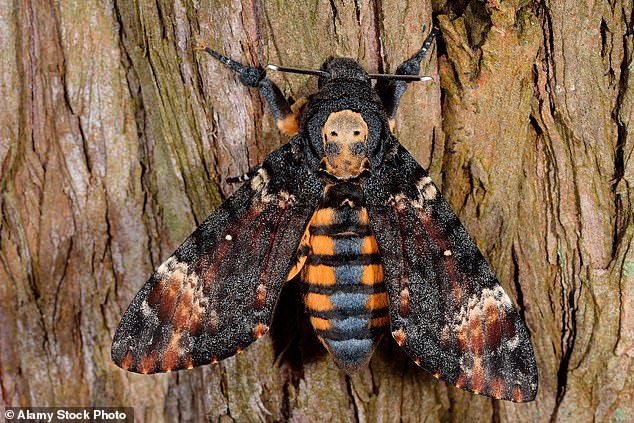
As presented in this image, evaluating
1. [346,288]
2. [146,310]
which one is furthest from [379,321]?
[146,310]

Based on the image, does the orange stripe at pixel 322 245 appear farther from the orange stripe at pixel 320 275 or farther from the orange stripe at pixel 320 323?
the orange stripe at pixel 320 323

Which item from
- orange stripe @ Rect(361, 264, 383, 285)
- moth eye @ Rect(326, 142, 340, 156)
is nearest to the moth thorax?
moth eye @ Rect(326, 142, 340, 156)

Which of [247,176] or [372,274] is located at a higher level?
[247,176]

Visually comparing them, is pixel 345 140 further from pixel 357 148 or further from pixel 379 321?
pixel 379 321

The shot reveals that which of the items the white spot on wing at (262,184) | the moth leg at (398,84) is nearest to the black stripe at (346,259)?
the white spot on wing at (262,184)

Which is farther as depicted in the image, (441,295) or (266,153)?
(266,153)

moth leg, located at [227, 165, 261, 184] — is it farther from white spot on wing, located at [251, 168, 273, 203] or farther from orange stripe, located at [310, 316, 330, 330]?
orange stripe, located at [310, 316, 330, 330]

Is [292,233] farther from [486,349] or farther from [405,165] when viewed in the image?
[486,349]

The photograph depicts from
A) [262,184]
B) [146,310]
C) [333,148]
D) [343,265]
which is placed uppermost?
[333,148]
